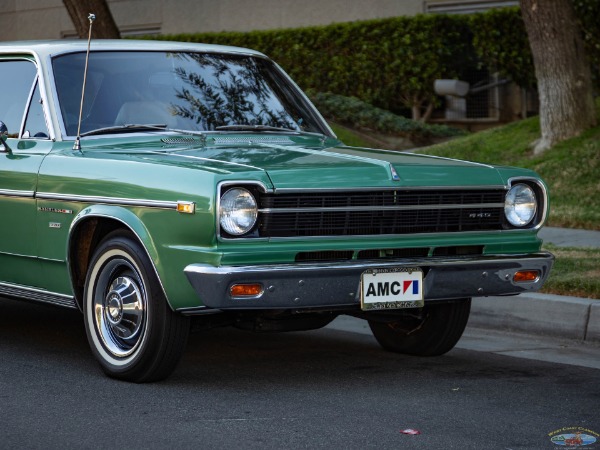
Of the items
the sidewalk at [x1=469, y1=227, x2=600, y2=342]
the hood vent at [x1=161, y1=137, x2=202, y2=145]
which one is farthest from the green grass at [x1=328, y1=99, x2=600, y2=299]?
the hood vent at [x1=161, y1=137, x2=202, y2=145]

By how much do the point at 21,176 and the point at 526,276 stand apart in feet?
8.86

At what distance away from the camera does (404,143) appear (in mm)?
17359

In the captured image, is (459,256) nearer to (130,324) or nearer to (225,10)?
(130,324)

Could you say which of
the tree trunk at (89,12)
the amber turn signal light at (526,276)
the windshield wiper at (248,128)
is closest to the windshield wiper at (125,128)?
the windshield wiper at (248,128)

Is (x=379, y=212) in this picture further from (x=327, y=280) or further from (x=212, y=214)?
(x=212, y=214)

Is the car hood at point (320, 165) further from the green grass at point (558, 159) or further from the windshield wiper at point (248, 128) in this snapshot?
the green grass at point (558, 159)

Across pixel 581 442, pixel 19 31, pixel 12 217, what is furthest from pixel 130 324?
pixel 19 31

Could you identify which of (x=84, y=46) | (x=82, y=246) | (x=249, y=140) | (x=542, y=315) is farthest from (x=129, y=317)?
(x=542, y=315)

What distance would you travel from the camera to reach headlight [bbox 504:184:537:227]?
632 centimetres

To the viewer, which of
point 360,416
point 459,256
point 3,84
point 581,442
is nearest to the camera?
point 581,442

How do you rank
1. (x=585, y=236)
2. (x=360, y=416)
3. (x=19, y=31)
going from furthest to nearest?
(x=19, y=31) < (x=585, y=236) < (x=360, y=416)

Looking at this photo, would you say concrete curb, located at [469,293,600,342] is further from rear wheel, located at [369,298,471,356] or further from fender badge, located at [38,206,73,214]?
fender badge, located at [38,206,73,214]

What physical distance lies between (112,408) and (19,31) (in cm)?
2323

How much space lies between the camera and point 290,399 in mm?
5719
